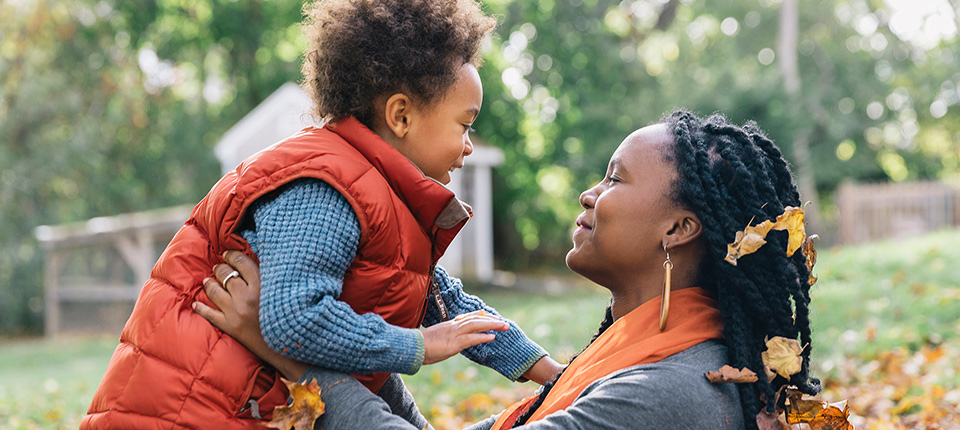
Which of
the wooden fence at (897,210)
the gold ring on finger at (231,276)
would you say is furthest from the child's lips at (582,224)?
the wooden fence at (897,210)

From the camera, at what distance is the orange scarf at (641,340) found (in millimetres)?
2045

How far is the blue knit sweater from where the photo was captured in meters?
1.94

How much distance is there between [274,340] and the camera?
196cm

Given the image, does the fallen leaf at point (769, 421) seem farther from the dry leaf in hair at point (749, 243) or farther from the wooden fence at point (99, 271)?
the wooden fence at point (99, 271)

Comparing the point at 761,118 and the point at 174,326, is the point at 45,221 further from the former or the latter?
the point at 174,326

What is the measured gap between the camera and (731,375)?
1932 millimetres

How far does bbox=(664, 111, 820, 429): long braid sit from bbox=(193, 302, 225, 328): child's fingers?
1.26 m

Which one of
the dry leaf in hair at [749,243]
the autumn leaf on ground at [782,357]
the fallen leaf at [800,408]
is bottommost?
the fallen leaf at [800,408]

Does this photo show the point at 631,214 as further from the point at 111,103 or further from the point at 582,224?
the point at 111,103

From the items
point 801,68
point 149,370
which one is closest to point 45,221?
point 149,370

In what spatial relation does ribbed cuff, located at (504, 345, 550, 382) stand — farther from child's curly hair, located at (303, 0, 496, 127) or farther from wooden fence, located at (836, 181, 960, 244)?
wooden fence, located at (836, 181, 960, 244)

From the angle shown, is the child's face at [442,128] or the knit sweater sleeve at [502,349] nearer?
the child's face at [442,128]

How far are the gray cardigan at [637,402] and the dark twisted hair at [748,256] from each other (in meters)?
0.09

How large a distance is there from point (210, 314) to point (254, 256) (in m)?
0.19
